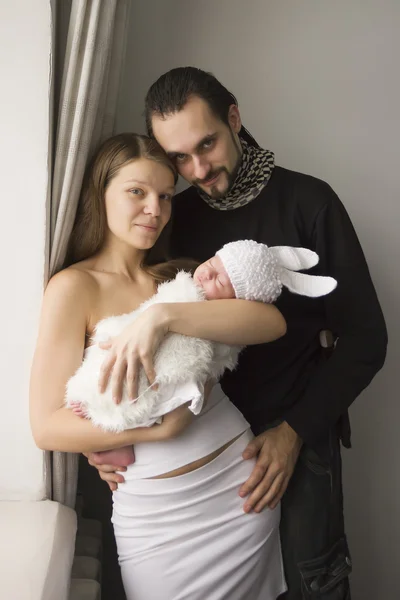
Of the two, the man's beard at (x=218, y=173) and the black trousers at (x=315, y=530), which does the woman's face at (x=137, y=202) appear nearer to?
the man's beard at (x=218, y=173)

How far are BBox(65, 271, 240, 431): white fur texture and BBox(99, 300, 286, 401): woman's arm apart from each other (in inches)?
0.8

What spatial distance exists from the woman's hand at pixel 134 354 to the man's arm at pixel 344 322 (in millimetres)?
535

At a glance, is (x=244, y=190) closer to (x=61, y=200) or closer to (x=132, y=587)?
(x=61, y=200)

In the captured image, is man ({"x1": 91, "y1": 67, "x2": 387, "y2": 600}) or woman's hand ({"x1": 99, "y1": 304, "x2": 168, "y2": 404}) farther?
man ({"x1": 91, "y1": 67, "x2": 387, "y2": 600})

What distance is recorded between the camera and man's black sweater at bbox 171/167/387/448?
5.61 feet

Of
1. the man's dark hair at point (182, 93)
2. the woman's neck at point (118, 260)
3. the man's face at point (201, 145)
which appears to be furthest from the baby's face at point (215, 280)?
the man's dark hair at point (182, 93)

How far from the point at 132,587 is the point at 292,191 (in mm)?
1165

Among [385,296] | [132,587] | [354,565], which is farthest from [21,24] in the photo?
[354,565]

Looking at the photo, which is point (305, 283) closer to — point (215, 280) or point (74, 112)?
point (215, 280)

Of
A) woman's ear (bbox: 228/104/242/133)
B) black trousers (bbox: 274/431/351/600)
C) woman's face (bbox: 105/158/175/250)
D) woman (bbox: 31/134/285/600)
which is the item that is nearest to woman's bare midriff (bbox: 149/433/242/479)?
woman (bbox: 31/134/285/600)

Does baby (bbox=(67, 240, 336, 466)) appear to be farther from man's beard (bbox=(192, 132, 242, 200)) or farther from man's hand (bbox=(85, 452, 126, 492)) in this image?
man's beard (bbox=(192, 132, 242, 200))

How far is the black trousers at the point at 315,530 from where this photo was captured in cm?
162

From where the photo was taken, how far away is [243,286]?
1407mm

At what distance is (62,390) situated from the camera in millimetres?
1409
